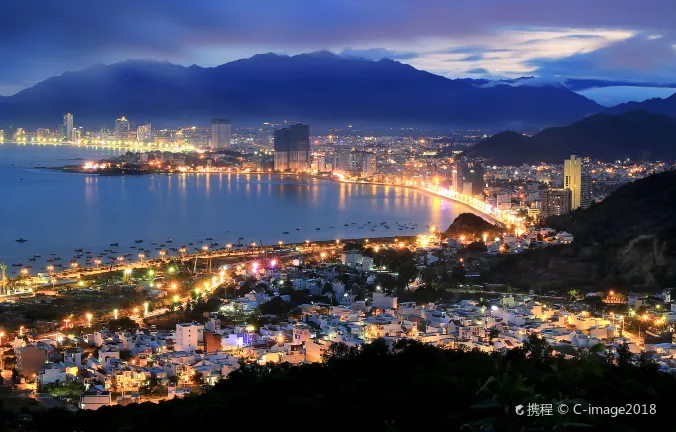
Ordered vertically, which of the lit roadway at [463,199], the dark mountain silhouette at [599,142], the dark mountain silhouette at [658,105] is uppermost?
the dark mountain silhouette at [658,105]

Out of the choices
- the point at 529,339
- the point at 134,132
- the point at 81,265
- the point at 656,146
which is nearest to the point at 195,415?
the point at 529,339

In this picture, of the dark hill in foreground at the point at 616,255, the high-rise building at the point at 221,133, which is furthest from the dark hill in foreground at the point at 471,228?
the high-rise building at the point at 221,133

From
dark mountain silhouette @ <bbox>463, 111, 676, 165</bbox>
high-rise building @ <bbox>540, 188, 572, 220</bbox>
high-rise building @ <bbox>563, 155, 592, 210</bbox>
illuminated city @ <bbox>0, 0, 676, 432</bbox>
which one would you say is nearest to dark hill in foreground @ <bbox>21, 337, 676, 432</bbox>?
illuminated city @ <bbox>0, 0, 676, 432</bbox>

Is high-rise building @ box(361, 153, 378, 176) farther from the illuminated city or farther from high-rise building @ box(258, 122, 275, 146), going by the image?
high-rise building @ box(258, 122, 275, 146)

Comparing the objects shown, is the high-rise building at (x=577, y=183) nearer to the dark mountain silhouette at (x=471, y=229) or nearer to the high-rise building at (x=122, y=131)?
the dark mountain silhouette at (x=471, y=229)

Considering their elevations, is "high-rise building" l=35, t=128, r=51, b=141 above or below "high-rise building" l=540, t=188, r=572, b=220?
above

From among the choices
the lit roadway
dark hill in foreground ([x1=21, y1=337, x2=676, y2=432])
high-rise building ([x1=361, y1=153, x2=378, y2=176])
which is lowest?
the lit roadway
